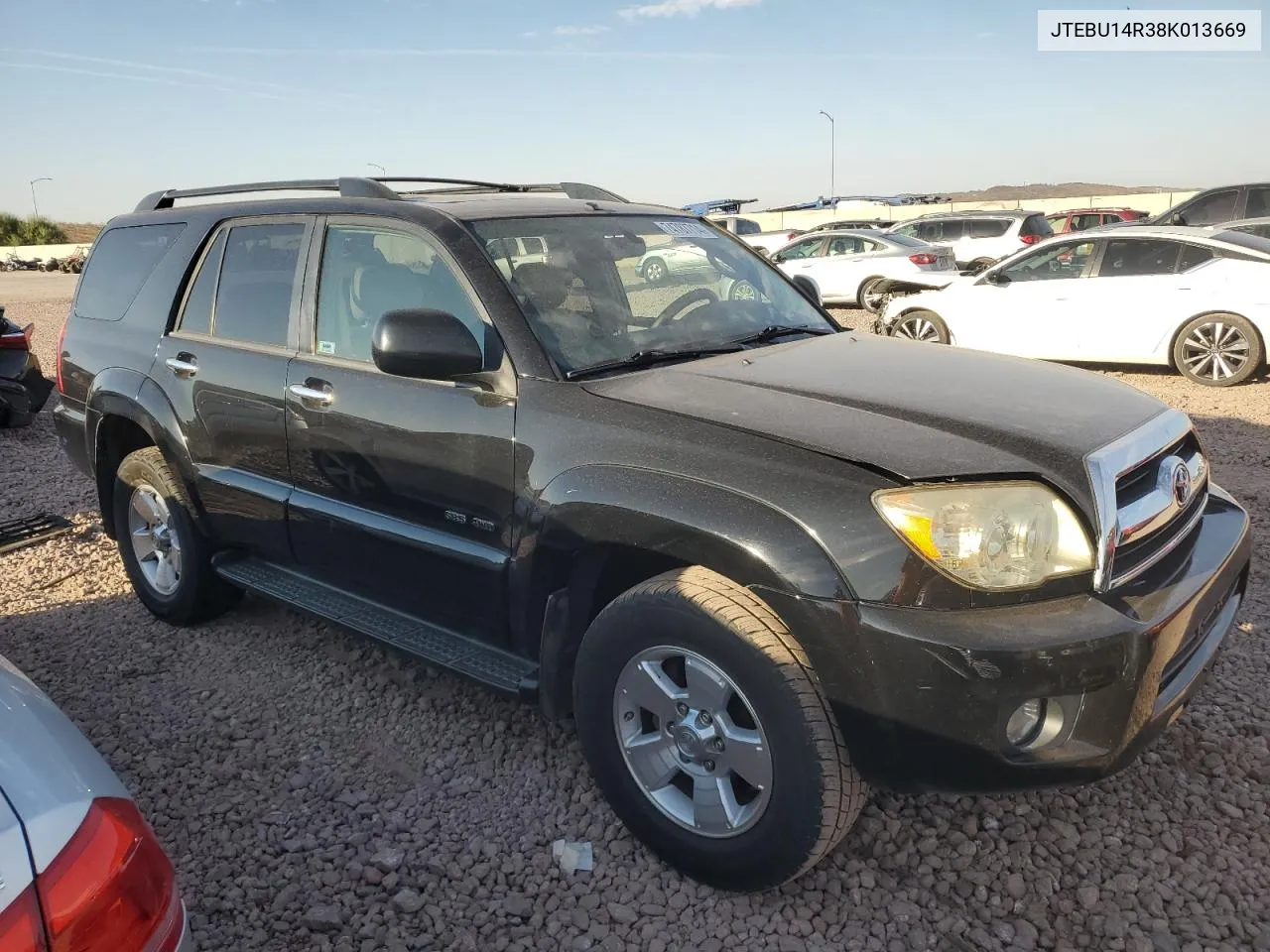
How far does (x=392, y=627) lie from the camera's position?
3375mm

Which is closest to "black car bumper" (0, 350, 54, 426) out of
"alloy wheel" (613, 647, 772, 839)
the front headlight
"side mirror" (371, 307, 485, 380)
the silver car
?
"side mirror" (371, 307, 485, 380)

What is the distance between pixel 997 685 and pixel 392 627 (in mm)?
2046

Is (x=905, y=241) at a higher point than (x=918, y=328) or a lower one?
higher

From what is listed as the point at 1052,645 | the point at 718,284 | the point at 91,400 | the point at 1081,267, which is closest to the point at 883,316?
the point at 1081,267

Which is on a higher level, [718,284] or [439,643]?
[718,284]

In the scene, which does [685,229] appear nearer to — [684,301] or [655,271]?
[655,271]

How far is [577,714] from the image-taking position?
9.24 feet

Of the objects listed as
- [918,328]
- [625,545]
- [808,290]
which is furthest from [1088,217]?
[625,545]

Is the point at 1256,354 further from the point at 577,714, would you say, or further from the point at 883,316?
the point at 577,714

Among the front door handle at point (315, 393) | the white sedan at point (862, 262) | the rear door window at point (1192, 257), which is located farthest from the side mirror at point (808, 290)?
the white sedan at point (862, 262)

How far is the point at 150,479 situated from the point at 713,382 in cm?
276

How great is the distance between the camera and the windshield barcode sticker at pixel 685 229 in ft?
12.7

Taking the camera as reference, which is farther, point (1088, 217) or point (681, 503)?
point (1088, 217)

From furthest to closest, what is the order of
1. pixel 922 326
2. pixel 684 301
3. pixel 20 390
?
1. pixel 922 326
2. pixel 20 390
3. pixel 684 301
